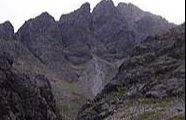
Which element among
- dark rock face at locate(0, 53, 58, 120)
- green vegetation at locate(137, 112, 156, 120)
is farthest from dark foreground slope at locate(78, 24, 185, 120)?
dark rock face at locate(0, 53, 58, 120)

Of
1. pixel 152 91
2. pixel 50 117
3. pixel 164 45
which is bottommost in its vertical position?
pixel 50 117

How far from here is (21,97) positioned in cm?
17062

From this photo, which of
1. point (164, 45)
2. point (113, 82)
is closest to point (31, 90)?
point (113, 82)

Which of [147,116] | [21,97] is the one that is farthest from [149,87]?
[21,97]

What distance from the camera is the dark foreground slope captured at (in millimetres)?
110363

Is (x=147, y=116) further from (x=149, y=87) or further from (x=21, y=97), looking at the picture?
(x=21, y=97)

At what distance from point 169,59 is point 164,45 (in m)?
13.5

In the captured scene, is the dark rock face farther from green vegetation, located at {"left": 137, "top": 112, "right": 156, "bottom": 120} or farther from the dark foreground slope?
green vegetation, located at {"left": 137, "top": 112, "right": 156, "bottom": 120}

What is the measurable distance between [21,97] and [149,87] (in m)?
57.5

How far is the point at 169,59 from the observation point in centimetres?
13975

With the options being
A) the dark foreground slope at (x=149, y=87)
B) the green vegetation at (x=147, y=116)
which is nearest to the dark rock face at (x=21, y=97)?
the dark foreground slope at (x=149, y=87)

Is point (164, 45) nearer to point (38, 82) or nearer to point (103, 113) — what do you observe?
point (103, 113)

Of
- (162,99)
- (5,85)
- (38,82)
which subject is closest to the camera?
(162,99)

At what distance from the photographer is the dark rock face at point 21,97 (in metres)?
163
